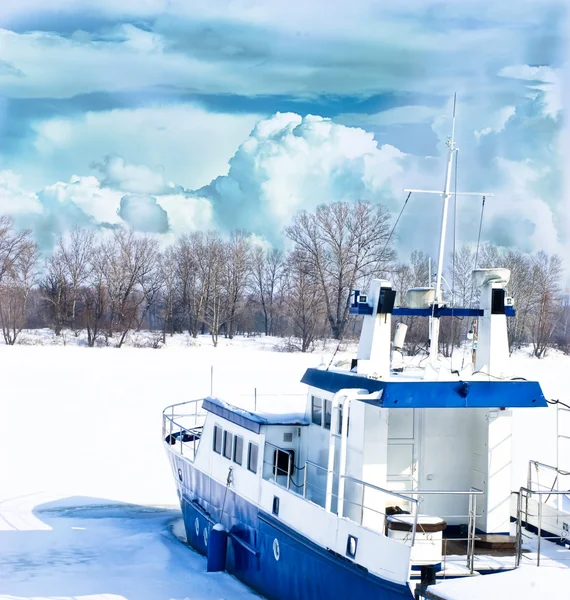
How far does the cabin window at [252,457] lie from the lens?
14.3 m

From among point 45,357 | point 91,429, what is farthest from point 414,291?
point 45,357

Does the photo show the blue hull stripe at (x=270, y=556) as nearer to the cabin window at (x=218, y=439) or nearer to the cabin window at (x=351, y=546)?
the cabin window at (x=351, y=546)

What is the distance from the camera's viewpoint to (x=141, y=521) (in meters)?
18.9

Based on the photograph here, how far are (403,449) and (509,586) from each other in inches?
132

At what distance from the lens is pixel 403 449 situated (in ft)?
41.9

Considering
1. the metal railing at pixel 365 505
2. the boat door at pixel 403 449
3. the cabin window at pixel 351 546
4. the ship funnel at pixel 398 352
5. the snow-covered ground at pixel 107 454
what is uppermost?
the ship funnel at pixel 398 352

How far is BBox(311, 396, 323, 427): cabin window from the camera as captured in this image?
45.6 feet

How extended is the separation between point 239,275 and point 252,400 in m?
40.7

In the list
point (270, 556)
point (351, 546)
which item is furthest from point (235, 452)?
point (351, 546)

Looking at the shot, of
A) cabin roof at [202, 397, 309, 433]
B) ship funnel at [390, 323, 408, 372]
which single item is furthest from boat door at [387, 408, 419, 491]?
cabin roof at [202, 397, 309, 433]

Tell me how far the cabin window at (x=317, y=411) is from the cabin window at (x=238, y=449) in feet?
5.15

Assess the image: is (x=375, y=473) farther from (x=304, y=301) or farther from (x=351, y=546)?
(x=304, y=301)

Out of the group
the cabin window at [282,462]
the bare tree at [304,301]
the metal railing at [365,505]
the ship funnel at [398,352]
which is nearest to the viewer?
the metal railing at [365,505]

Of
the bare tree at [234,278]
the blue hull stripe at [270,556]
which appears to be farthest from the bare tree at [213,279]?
the blue hull stripe at [270,556]
